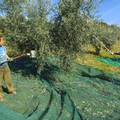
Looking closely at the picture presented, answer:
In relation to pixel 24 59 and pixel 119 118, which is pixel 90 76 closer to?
pixel 24 59

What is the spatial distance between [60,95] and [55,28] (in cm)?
419

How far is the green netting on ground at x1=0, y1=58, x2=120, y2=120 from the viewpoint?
9941mm

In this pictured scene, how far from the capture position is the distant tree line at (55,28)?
14.4 metres

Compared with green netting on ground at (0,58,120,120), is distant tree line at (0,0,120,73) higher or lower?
higher

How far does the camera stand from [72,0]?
1429 cm

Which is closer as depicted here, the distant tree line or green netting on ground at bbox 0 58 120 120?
green netting on ground at bbox 0 58 120 120

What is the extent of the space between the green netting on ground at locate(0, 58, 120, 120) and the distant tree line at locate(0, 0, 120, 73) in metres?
0.97

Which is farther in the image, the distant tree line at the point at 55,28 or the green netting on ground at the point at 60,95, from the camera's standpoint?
the distant tree line at the point at 55,28

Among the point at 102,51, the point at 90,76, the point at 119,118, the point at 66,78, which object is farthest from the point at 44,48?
the point at 102,51

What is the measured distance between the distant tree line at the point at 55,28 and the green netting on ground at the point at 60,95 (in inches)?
38.4

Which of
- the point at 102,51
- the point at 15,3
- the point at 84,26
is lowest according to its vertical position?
the point at 102,51

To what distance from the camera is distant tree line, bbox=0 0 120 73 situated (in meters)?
14.4

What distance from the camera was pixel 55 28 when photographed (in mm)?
15109

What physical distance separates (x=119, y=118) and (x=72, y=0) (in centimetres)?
649
